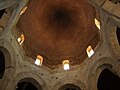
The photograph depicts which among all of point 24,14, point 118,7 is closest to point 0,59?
point 24,14

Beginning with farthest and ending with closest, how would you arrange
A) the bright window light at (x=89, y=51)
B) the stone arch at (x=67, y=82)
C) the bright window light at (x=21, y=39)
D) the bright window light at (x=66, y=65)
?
the bright window light at (x=66, y=65)
the bright window light at (x=21, y=39)
the bright window light at (x=89, y=51)
the stone arch at (x=67, y=82)

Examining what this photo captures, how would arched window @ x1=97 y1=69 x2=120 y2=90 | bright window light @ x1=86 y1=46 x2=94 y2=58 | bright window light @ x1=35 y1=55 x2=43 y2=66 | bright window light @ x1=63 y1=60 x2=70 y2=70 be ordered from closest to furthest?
1. bright window light @ x1=86 y1=46 x2=94 y2=58
2. bright window light @ x1=35 y1=55 x2=43 y2=66
3. bright window light @ x1=63 y1=60 x2=70 y2=70
4. arched window @ x1=97 y1=69 x2=120 y2=90

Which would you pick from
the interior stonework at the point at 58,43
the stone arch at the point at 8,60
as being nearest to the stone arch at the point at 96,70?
the interior stonework at the point at 58,43

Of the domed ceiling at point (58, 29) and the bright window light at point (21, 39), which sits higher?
the domed ceiling at point (58, 29)

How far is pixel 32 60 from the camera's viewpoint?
17.6 meters

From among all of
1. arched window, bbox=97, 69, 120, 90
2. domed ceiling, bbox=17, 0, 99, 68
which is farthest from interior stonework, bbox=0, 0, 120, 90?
arched window, bbox=97, 69, 120, 90

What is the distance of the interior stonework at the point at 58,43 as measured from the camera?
14.7m

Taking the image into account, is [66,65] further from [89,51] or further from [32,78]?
[32,78]

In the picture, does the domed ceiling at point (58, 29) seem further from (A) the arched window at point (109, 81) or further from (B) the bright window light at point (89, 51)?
(A) the arched window at point (109, 81)

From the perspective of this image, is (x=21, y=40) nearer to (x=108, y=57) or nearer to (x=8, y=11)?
(x=8, y=11)

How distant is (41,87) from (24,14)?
5.61 meters

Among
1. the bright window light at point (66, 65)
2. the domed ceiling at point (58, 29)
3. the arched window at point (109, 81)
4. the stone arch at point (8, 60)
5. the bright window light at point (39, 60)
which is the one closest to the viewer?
the stone arch at point (8, 60)

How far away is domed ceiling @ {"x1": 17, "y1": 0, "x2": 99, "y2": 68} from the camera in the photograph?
1880cm

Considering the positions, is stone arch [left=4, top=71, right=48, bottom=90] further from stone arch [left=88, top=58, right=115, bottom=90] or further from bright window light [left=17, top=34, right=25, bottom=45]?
stone arch [left=88, top=58, right=115, bottom=90]
